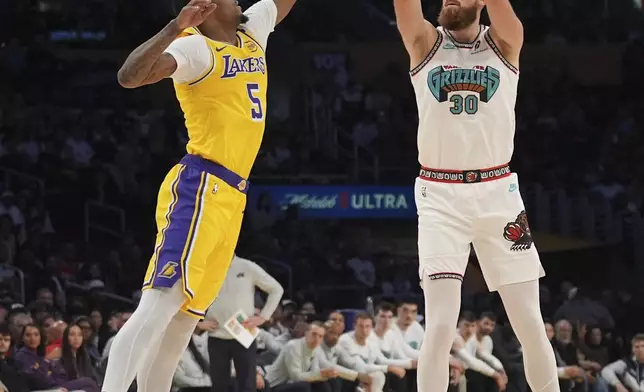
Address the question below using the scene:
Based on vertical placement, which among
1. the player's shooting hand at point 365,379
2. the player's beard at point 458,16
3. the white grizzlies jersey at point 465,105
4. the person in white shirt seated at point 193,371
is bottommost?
the player's shooting hand at point 365,379

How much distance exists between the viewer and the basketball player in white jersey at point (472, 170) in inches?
212

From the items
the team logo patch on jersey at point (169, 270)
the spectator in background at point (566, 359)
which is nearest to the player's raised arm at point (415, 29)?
the team logo patch on jersey at point (169, 270)

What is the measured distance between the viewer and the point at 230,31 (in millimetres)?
5676

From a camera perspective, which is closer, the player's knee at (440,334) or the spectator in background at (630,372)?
the player's knee at (440,334)

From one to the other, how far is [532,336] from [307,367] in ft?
19.3

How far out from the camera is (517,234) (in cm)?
544

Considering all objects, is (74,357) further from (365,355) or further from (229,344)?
(365,355)

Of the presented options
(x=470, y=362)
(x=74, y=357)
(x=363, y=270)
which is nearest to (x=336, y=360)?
(x=470, y=362)

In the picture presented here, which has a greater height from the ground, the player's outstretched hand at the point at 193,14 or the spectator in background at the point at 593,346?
the player's outstretched hand at the point at 193,14

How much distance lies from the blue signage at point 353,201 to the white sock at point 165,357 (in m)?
10.6

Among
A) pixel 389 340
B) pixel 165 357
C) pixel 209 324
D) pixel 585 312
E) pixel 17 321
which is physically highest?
pixel 165 357

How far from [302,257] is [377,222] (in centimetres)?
181

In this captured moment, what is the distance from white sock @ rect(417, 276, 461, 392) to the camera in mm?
5246

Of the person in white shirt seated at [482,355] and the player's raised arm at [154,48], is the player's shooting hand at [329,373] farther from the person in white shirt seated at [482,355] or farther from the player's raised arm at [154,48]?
the player's raised arm at [154,48]
